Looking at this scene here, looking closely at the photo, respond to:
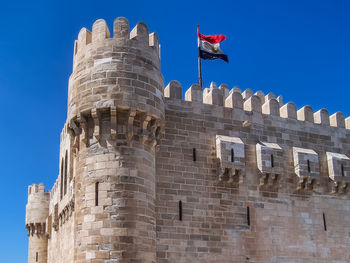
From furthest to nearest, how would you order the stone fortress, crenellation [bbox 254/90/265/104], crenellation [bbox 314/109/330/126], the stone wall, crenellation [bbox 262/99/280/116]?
1. crenellation [bbox 254/90/265/104]
2. crenellation [bbox 314/109/330/126]
3. crenellation [bbox 262/99/280/116]
4. the stone wall
5. the stone fortress

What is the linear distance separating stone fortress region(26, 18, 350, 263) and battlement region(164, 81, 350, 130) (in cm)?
4

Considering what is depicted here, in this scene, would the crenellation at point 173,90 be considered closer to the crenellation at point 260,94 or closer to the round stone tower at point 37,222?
the crenellation at point 260,94

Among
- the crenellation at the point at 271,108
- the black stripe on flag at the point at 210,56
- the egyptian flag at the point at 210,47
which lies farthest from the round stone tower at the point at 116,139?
the egyptian flag at the point at 210,47

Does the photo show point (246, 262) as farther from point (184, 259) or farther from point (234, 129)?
point (234, 129)

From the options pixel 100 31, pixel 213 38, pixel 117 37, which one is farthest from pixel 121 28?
pixel 213 38

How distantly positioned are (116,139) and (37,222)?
16.9 meters

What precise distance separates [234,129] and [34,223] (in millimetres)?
16637

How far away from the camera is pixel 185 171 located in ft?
56.3

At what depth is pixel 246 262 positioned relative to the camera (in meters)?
17.0

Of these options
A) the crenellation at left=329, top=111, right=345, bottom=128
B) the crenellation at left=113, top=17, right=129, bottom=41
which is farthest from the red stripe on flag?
the crenellation at left=113, top=17, right=129, bottom=41

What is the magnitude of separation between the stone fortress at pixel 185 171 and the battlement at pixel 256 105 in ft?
0.14

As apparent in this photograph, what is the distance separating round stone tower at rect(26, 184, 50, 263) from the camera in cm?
3014

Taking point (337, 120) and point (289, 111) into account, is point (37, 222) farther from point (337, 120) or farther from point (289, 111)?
point (337, 120)

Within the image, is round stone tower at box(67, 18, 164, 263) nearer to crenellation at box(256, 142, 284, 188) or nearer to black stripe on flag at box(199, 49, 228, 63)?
crenellation at box(256, 142, 284, 188)
